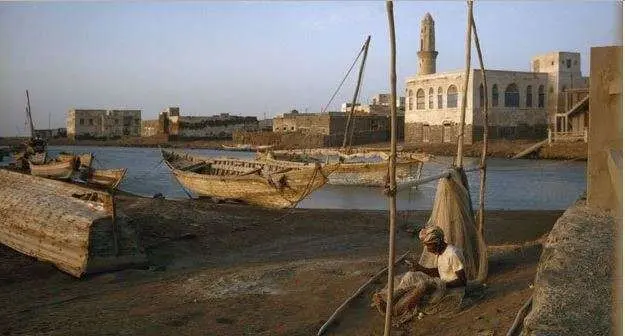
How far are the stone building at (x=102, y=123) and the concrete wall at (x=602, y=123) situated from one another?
80190 mm

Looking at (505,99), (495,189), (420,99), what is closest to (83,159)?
(495,189)

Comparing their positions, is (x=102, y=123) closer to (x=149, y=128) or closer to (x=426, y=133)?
(x=149, y=128)

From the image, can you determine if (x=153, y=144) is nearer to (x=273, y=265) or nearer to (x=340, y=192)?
(x=340, y=192)

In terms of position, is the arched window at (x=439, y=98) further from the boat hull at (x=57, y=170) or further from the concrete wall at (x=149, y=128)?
the concrete wall at (x=149, y=128)

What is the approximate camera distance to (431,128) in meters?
48.7

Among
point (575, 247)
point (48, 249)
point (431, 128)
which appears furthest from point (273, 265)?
point (431, 128)

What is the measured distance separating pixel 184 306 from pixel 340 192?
705 inches

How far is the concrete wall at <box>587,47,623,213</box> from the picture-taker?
6.33 m

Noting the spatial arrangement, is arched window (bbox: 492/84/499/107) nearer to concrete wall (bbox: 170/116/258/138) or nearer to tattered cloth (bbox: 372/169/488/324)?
concrete wall (bbox: 170/116/258/138)

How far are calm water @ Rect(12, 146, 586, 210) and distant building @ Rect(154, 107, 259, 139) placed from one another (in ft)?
107

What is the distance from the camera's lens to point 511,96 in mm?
45375

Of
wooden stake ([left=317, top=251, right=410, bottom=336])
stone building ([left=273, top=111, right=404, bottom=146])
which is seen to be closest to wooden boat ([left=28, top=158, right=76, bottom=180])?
wooden stake ([left=317, top=251, right=410, bottom=336])

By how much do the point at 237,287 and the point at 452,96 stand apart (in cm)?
4079

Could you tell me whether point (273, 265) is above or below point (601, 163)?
below
